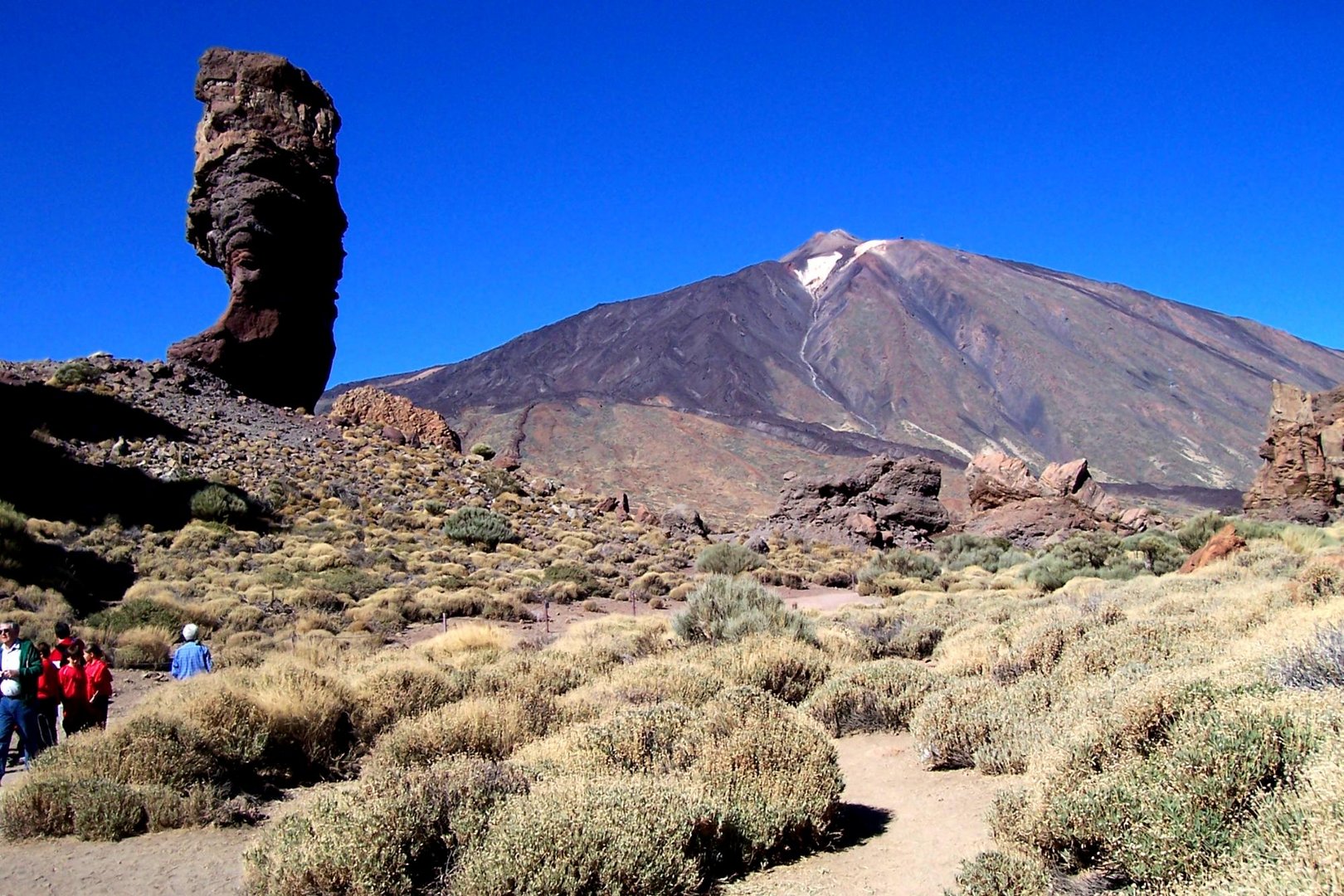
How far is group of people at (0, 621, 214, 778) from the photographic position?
7020 mm

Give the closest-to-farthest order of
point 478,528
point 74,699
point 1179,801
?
point 1179,801, point 74,699, point 478,528

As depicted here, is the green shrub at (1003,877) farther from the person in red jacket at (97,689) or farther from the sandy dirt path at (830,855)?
the person in red jacket at (97,689)

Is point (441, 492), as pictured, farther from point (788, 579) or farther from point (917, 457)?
point (917, 457)

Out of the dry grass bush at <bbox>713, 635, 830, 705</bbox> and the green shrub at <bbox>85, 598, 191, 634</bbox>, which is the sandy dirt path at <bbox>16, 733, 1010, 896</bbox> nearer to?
the dry grass bush at <bbox>713, 635, 830, 705</bbox>

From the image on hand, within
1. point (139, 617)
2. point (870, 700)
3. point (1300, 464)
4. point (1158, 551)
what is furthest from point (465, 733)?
point (1300, 464)

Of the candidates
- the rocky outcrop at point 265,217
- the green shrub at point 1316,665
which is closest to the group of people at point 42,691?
the green shrub at point 1316,665

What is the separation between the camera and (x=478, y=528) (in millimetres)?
23625

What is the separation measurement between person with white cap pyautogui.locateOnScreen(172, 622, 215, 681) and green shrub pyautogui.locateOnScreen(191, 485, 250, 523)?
39.8 ft

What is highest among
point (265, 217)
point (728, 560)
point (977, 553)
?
point (265, 217)

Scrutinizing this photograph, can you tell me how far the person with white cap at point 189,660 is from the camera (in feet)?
29.2

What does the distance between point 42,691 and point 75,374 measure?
2253cm

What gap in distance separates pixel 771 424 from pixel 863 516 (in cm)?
5126

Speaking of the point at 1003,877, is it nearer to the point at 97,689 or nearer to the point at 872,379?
the point at 97,689

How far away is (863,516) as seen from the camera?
2892 cm
